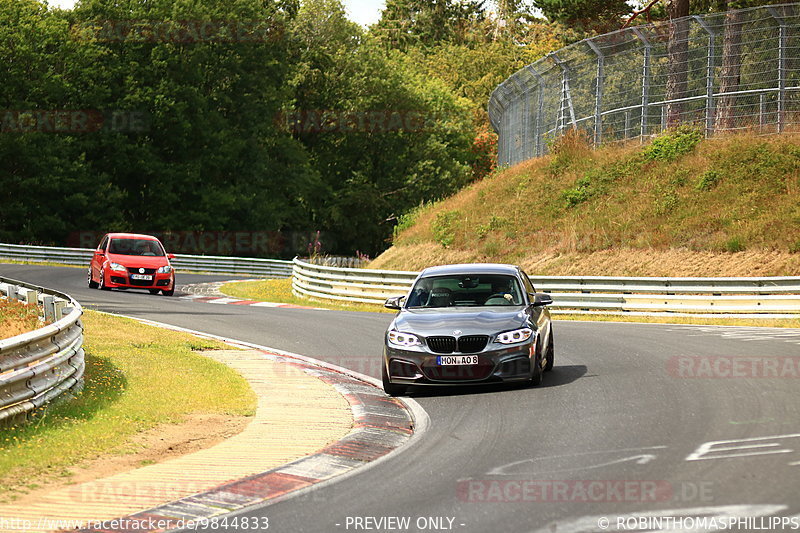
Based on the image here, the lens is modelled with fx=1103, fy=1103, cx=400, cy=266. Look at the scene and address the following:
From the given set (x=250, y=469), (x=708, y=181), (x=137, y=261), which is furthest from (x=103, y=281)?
(x=250, y=469)

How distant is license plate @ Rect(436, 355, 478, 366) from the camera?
12.1 metres

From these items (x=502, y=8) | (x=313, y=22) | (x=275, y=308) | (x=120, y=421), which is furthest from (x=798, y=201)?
(x=502, y=8)

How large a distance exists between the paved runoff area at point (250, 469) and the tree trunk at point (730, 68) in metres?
20.6

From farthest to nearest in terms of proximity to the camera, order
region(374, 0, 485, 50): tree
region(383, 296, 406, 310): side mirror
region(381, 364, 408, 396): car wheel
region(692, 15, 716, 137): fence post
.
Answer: region(374, 0, 485, 50): tree → region(692, 15, 716, 137): fence post → region(383, 296, 406, 310): side mirror → region(381, 364, 408, 396): car wheel

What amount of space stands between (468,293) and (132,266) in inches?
738

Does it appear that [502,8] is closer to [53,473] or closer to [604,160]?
[604,160]

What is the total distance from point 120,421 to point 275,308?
16.8 m

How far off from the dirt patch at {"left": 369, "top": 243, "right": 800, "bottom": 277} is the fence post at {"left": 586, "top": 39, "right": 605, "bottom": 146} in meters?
5.33

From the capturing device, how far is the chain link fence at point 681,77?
29609mm

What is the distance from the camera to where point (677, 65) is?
31.2m

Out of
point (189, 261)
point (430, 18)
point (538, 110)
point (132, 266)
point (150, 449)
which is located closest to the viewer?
point (150, 449)

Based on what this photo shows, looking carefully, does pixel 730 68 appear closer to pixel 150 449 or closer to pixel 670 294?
pixel 670 294

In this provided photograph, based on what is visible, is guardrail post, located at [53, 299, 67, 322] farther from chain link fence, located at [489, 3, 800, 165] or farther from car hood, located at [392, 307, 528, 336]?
chain link fence, located at [489, 3, 800, 165]

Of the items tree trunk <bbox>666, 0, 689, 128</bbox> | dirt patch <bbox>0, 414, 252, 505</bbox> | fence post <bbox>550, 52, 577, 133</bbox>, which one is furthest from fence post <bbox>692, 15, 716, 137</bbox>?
dirt patch <bbox>0, 414, 252, 505</bbox>
